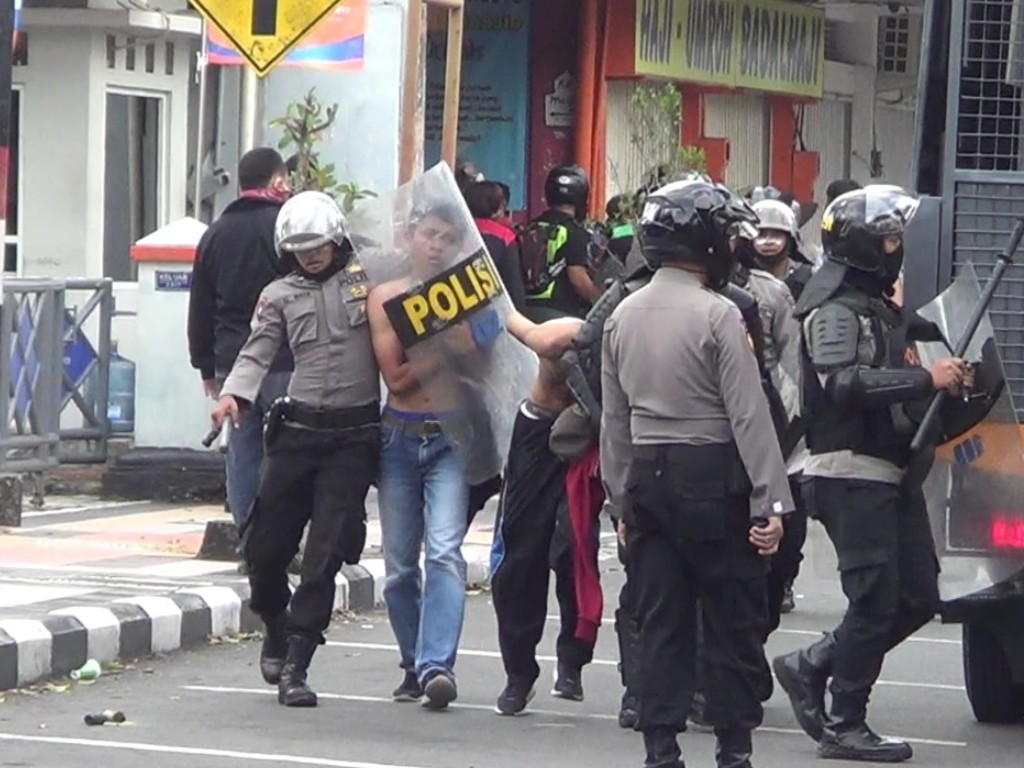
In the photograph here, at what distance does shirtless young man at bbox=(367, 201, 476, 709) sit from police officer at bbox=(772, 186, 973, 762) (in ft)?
4.61

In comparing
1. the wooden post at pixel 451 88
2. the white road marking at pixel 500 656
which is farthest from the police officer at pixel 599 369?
the wooden post at pixel 451 88

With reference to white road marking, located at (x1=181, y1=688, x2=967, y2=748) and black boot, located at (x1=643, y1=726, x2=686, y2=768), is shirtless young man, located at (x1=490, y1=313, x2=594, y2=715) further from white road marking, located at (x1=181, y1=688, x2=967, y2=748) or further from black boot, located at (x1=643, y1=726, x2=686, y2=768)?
black boot, located at (x1=643, y1=726, x2=686, y2=768)

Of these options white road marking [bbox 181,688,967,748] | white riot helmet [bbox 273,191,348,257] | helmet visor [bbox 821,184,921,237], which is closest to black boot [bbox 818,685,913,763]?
white road marking [bbox 181,688,967,748]

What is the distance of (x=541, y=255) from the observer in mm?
13672

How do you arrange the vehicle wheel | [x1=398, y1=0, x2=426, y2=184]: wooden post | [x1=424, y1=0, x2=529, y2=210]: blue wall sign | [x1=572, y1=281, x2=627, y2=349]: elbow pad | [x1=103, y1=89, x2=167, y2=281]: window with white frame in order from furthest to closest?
[x1=424, y1=0, x2=529, y2=210]: blue wall sign < [x1=103, y1=89, x2=167, y2=281]: window with white frame < [x1=398, y1=0, x2=426, y2=184]: wooden post < the vehicle wheel < [x1=572, y1=281, x2=627, y2=349]: elbow pad

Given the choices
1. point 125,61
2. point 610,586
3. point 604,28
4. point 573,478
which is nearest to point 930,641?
point 610,586

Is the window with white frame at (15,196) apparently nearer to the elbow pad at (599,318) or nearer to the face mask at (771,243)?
the face mask at (771,243)

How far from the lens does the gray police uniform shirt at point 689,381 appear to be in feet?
24.0

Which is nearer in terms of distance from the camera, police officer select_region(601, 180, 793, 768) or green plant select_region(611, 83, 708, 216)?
police officer select_region(601, 180, 793, 768)

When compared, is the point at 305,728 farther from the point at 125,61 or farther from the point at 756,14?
the point at 756,14

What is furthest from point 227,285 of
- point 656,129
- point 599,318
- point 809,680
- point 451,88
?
point 656,129

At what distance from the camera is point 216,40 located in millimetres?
13562

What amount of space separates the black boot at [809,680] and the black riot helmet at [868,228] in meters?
1.16

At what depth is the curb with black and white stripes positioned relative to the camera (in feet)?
31.7
